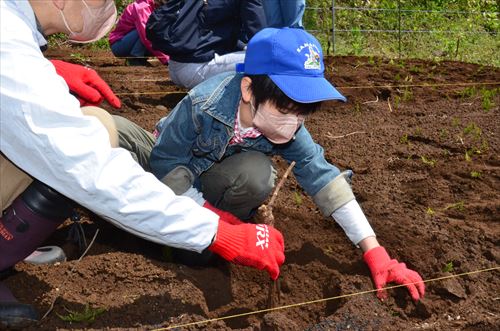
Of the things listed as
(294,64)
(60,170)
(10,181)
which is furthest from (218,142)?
(60,170)

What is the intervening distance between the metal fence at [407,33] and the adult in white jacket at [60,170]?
6.00 m

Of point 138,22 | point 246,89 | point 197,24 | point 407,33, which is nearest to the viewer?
point 246,89

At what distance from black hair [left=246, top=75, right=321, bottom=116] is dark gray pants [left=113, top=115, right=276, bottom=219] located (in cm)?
50

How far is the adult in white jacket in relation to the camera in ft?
5.28

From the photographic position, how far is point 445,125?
436 centimetres

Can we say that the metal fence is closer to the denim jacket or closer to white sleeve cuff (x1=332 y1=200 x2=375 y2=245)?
the denim jacket

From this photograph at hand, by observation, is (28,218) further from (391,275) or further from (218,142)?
(391,275)

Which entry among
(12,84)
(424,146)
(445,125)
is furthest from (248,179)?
(445,125)

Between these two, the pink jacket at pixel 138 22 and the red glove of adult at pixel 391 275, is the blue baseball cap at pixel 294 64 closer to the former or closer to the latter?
the red glove of adult at pixel 391 275

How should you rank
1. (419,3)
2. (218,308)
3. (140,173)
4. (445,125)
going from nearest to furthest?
(140,173), (218,308), (445,125), (419,3)

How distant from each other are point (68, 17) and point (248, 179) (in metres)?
1.02

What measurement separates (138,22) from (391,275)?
4.26m

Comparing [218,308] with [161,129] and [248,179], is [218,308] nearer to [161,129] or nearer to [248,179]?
[248,179]

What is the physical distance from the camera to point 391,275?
2.33 meters
